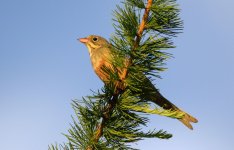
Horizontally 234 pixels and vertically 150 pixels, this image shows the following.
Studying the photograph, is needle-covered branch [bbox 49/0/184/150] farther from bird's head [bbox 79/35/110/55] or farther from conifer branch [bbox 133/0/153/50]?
bird's head [bbox 79/35/110/55]

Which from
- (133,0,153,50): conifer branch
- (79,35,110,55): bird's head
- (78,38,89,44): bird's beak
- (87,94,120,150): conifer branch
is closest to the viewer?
(87,94,120,150): conifer branch

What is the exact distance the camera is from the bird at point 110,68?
13.3 feet

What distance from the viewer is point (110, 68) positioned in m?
4.14

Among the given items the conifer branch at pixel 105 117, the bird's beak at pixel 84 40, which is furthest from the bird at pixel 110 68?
the conifer branch at pixel 105 117

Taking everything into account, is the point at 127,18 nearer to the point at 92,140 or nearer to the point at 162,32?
the point at 162,32

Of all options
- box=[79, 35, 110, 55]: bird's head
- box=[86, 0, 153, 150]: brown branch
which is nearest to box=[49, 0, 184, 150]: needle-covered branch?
box=[86, 0, 153, 150]: brown branch

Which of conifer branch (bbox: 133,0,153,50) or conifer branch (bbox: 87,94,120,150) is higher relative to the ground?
conifer branch (bbox: 133,0,153,50)

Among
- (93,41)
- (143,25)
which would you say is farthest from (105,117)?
(93,41)

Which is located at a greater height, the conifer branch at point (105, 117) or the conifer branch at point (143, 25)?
the conifer branch at point (143, 25)

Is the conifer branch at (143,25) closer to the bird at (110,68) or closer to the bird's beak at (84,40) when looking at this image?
the bird at (110,68)

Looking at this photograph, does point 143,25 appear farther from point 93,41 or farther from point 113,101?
point 93,41

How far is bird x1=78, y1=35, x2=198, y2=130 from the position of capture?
4.05 metres

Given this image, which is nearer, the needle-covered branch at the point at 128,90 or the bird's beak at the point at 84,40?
the needle-covered branch at the point at 128,90

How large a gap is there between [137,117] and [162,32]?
0.88 m
